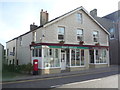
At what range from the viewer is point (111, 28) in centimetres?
2802

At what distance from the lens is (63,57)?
51.7ft

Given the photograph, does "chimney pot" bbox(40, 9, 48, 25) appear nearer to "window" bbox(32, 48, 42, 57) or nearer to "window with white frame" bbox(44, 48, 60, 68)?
"window" bbox(32, 48, 42, 57)

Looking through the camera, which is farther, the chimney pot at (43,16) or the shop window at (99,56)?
the shop window at (99,56)

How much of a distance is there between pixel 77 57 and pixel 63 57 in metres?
2.11

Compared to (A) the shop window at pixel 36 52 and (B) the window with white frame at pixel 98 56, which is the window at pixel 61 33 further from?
(B) the window with white frame at pixel 98 56

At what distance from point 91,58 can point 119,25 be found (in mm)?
11789

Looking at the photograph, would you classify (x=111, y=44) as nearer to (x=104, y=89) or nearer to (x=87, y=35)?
(x=87, y=35)

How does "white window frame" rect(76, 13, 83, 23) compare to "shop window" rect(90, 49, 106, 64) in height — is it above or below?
above

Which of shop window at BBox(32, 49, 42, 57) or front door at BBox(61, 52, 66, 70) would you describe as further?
front door at BBox(61, 52, 66, 70)

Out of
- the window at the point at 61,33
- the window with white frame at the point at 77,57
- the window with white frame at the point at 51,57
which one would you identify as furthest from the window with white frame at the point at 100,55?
the window with white frame at the point at 51,57

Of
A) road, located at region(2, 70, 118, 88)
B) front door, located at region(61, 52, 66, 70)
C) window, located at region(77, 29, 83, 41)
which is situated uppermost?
window, located at region(77, 29, 83, 41)

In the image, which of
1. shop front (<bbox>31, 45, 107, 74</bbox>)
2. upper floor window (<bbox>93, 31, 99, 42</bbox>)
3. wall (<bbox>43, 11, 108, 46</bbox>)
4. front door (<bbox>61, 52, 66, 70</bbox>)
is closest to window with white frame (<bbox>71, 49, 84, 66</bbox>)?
shop front (<bbox>31, 45, 107, 74</bbox>)

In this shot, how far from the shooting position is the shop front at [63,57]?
1384 cm

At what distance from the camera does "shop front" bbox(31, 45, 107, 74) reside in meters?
13.8
